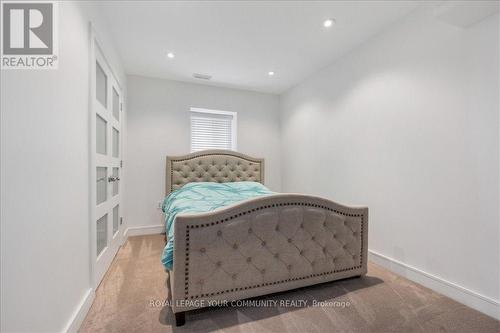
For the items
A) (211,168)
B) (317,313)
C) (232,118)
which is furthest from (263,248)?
(232,118)

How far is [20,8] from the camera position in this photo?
3.42 ft

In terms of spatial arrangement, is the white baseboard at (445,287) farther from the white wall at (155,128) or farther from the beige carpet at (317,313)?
the white wall at (155,128)

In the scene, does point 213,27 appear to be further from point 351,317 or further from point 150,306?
point 351,317

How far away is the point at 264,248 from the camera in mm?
1625

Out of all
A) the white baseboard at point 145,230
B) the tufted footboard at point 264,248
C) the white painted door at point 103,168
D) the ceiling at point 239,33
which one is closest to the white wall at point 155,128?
the white baseboard at point 145,230

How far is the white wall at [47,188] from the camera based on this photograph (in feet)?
2.92

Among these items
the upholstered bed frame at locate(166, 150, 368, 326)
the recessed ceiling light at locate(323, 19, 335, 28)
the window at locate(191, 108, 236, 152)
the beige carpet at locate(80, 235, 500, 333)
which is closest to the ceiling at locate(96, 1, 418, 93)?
the recessed ceiling light at locate(323, 19, 335, 28)

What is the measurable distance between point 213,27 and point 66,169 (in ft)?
6.11

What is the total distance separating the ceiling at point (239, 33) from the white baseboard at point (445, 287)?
235 cm

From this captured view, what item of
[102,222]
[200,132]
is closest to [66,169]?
[102,222]

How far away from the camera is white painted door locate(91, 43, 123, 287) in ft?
5.98

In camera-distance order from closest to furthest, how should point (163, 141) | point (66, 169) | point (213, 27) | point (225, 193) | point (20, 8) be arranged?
point (20, 8) → point (66, 169) → point (213, 27) → point (225, 193) → point (163, 141)

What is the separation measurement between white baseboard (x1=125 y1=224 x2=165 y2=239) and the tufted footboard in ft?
7.32

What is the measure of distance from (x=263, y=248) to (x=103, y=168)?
1.67 m
